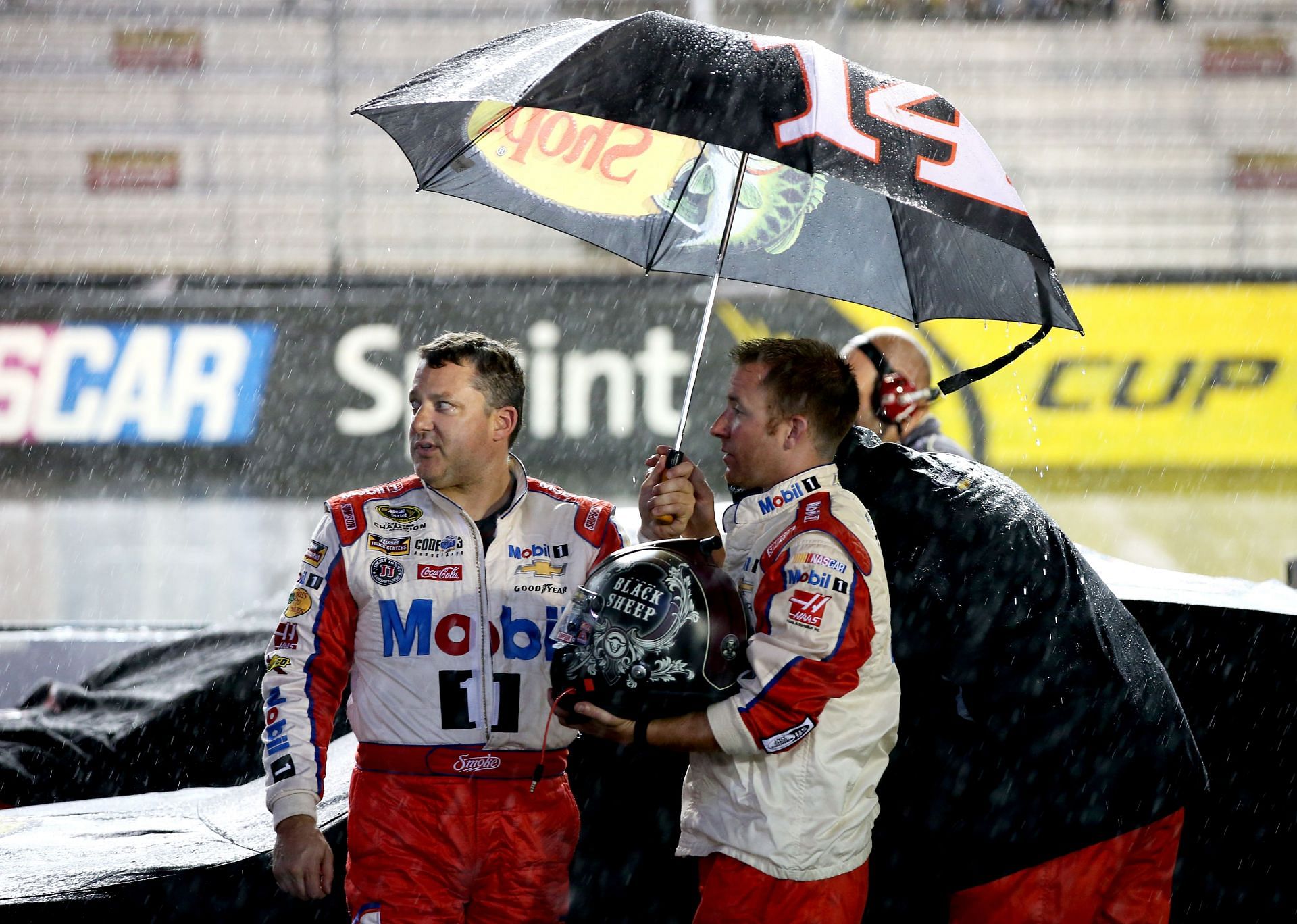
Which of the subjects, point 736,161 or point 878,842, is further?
point 878,842

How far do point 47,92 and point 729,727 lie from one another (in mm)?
8263

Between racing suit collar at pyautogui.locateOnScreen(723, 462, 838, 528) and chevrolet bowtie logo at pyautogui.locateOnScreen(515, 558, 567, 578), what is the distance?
44 cm

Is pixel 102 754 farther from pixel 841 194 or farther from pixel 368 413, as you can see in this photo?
pixel 841 194

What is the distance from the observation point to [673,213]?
3008mm

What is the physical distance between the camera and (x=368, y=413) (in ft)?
21.5

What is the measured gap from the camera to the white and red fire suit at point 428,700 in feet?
7.61

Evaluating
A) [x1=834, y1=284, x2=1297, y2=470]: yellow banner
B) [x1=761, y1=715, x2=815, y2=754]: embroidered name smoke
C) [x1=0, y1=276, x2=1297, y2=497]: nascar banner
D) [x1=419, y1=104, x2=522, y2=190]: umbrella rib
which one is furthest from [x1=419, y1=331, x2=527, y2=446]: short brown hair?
[x1=834, y1=284, x2=1297, y2=470]: yellow banner

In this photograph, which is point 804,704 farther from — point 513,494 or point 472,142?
point 472,142

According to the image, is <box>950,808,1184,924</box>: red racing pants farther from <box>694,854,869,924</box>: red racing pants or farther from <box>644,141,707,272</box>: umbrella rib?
<box>644,141,707,272</box>: umbrella rib

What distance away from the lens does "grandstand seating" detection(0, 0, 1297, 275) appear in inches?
314

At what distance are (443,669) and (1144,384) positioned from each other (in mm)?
5557

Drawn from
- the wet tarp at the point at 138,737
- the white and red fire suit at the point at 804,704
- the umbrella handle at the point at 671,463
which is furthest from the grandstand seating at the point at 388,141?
the white and red fire suit at the point at 804,704

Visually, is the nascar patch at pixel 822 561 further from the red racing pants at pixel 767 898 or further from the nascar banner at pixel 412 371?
the nascar banner at pixel 412 371

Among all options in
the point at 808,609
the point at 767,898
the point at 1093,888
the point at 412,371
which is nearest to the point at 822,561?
the point at 808,609
